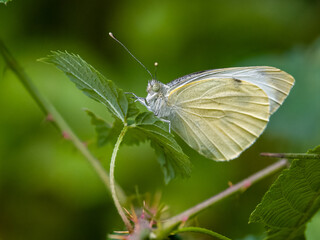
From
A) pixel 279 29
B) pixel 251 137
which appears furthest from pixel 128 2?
pixel 251 137

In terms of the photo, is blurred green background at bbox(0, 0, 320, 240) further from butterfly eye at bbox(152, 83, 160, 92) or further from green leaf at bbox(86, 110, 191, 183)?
green leaf at bbox(86, 110, 191, 183)

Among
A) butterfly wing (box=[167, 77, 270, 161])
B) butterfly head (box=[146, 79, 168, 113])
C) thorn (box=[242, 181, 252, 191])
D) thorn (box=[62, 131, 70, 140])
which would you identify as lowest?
thorn (box=[242, 181, 252, 191])

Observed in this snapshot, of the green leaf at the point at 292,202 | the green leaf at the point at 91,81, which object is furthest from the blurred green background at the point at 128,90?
the green leaf at the point at 292,202

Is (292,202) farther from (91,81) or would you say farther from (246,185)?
(91,81)

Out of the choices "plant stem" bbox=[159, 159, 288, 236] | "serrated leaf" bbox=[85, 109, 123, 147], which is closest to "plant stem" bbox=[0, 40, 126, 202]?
"serrated leaf" bbox=[85, 109, 123, 147]

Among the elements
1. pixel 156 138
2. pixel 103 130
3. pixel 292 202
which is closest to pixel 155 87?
pixel 103 130

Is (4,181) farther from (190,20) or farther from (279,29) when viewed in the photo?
(279,29)

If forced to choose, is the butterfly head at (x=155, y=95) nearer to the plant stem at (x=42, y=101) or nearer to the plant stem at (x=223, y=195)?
the plant stem at (x=42, y=101)
